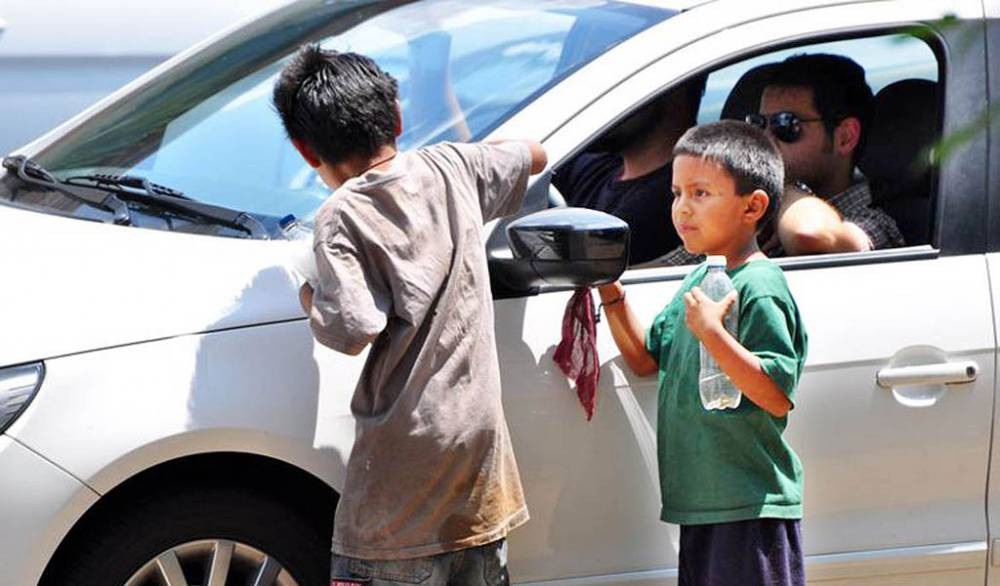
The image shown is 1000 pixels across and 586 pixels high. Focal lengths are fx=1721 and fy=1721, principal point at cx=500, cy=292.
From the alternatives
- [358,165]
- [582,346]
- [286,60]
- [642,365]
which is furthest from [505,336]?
[286,60]

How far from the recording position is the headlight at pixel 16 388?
3100 millimetres

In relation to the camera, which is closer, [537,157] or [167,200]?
[537,157]

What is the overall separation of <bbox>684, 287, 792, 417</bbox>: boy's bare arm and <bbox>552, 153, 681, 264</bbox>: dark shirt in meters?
0.54

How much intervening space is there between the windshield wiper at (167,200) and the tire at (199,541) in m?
0.54

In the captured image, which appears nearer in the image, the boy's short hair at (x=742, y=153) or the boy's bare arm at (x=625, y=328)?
the boy's short hair at (x=742, y=153)

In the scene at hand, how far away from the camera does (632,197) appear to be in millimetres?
3789

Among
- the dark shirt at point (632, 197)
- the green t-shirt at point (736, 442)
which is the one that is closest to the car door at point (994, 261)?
the green t-shirt at point (736, 442)

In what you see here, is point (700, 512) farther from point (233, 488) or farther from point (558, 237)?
point (233, 488)

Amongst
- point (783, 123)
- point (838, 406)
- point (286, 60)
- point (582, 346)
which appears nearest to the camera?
point (582, 346)

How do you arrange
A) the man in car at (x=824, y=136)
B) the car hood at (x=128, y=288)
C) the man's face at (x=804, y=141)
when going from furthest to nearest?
the man's face at (x=804, y=141), the man in car at (x=824, y=136), the car hood at (x=128, y=288)

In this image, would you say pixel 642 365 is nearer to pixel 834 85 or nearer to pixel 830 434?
pixel 830 434

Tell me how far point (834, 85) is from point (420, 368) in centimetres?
141

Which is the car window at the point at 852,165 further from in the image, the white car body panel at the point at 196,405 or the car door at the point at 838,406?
the white car body panel at the point at 196,405

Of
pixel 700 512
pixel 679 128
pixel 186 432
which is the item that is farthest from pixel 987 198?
pixel 186 432
